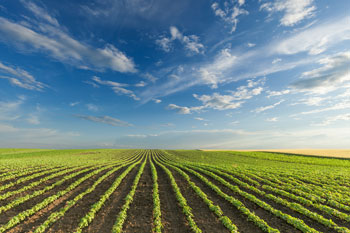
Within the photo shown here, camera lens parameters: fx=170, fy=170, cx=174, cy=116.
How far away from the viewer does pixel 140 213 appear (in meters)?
12.4

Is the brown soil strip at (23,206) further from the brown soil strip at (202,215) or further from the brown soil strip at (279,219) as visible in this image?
the brown soil strip at (279,219)

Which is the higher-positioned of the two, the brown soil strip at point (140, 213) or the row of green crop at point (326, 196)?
the row of green crop at point (326, 196)

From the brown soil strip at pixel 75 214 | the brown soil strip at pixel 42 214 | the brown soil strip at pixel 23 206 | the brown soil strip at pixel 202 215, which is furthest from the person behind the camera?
the brown soil strip at pixel 23 206

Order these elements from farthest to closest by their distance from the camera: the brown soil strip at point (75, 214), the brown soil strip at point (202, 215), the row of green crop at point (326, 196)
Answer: the row of green crop at point (326, 196)
the brown soil strip at point (202, 215)
the brown soil strip at point (75, 214)

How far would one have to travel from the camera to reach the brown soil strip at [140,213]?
1042 cm

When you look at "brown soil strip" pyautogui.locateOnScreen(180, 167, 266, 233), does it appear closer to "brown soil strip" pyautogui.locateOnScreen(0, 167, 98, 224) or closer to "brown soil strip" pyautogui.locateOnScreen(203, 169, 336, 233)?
"brown soil strip" pyautogui.locateOnScreen(203, 169, 336, 233)

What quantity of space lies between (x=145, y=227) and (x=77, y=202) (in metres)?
7.27

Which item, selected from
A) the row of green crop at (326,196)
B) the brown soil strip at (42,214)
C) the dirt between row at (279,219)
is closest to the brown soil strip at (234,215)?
the dirt between row at (279,219)

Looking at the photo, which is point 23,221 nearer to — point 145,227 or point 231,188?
point 145,227

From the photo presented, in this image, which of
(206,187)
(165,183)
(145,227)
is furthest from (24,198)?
(206,187)

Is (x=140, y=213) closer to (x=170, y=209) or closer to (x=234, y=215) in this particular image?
(x=170, y=209)

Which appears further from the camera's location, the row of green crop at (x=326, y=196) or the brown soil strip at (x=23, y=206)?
the row of green crop at (x=326, y=196)

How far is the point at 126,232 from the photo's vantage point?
9953 mm

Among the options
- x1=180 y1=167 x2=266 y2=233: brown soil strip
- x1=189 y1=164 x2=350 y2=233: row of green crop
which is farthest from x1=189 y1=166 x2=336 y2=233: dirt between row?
x1=180 y1=167 x2=266 y2=233: brown soil strip
